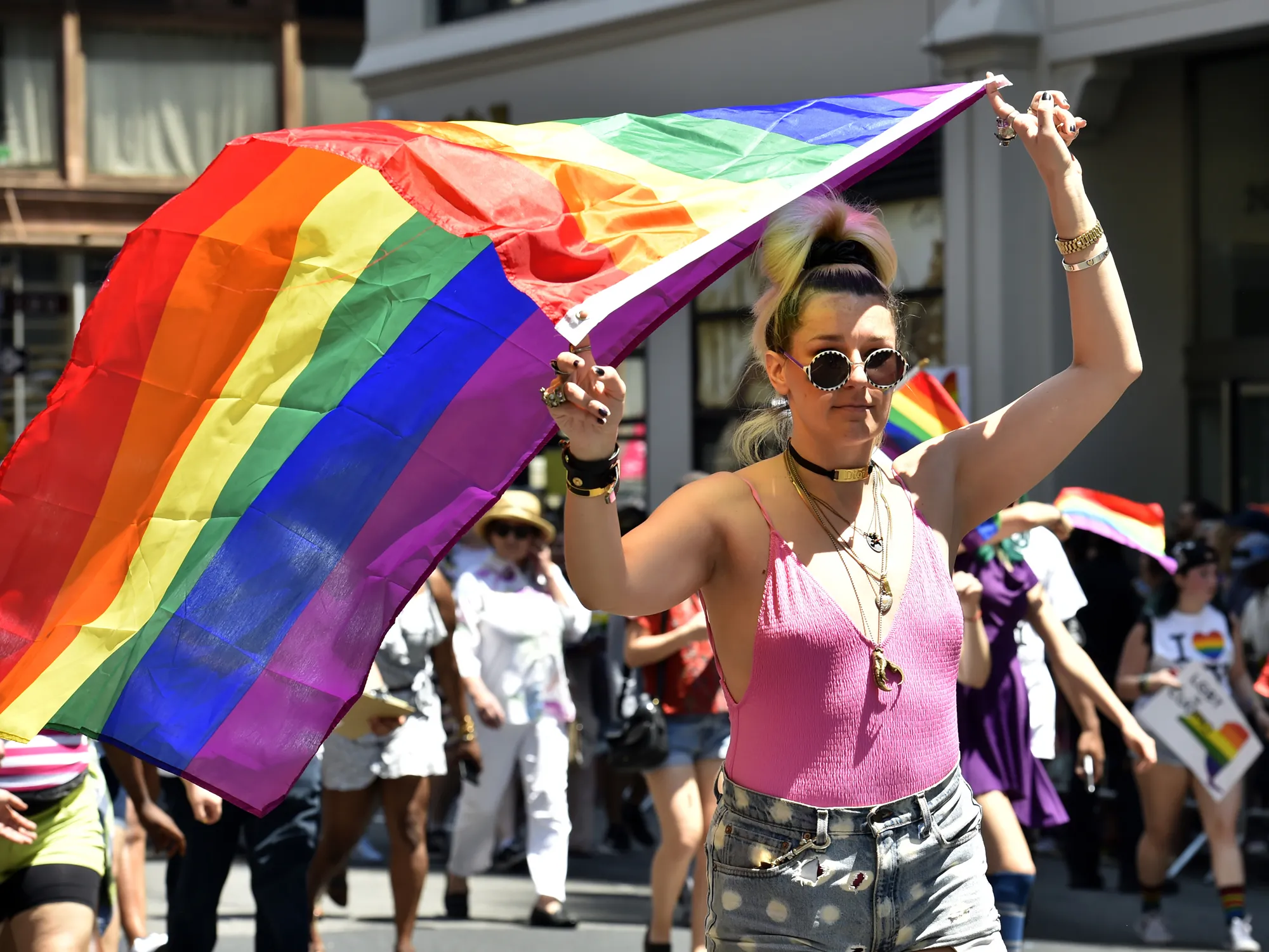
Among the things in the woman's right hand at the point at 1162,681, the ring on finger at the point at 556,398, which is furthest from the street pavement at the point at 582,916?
the ring on finger at the point at 556,398

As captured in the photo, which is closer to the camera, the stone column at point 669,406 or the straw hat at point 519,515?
the straw hat at point 519,515

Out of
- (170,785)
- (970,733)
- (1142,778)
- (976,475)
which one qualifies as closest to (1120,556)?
(1142,778)

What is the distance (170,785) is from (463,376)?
406cm

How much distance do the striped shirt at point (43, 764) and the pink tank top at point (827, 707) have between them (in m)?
2.47

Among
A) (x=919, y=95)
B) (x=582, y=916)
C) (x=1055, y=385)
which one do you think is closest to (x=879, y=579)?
(x=1055, y=385)

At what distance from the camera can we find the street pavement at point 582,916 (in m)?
8.80

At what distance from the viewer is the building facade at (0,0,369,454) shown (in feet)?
85.8

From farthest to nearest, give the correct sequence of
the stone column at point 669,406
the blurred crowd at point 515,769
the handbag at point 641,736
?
the stone column at point 669,406, the handbag at point 641,736, the blurred crowd at point 515,769

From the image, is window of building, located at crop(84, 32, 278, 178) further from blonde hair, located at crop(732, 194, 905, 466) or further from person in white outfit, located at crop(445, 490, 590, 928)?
blonde hair, located at crop(732, 194, 905, 466)

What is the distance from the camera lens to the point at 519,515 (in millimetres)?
9461

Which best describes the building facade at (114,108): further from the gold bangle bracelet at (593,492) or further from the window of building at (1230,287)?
the gold bangle bracelet at (593,492)

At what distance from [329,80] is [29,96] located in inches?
161

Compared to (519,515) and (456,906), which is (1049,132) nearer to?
(519,515)

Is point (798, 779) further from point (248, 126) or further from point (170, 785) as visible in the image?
point (248, 126)
